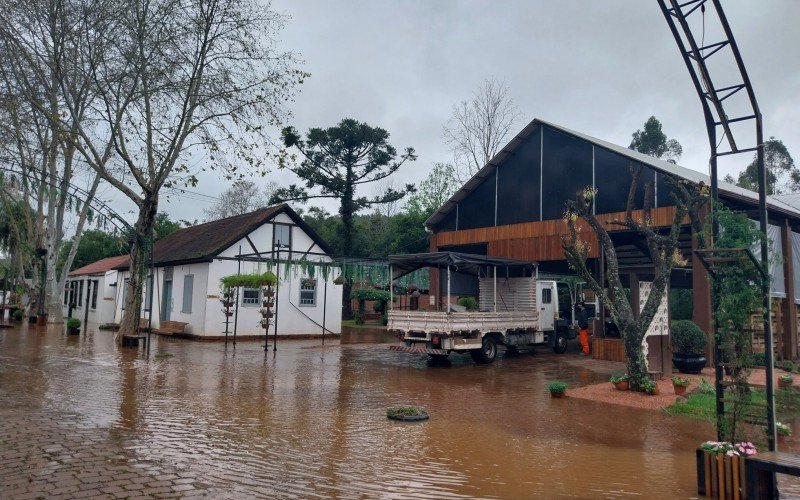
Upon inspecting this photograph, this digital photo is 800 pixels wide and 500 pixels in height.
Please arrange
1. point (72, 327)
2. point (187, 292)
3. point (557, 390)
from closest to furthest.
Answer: point (557, 390)
point (72, 327)
point (187, 292)

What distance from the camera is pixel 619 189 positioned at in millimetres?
19438

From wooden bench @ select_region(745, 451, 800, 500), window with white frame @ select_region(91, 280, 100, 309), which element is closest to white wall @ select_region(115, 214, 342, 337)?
window with white frame @ select_region(91, 280, 100, 309)

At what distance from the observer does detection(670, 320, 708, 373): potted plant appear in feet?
47.6

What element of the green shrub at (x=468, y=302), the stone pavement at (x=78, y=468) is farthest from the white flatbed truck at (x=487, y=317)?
the stone pavement at (x=78, y=468)

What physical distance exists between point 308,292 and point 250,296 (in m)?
2.89

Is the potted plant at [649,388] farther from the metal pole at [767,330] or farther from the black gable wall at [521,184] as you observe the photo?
the black gable wall at [521,184]

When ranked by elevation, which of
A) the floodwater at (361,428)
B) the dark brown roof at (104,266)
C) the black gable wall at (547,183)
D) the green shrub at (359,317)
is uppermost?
the black gable wall at (547,183)

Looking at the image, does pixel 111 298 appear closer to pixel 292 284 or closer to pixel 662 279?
pixel 292 284

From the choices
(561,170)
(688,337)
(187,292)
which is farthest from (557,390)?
(187,292)

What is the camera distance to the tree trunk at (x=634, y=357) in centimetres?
1203

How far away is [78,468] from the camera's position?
580 cm

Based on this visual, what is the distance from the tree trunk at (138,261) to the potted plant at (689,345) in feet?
55.4

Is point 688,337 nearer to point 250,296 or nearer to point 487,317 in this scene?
point 487,317

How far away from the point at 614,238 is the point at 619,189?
10.4 feet
